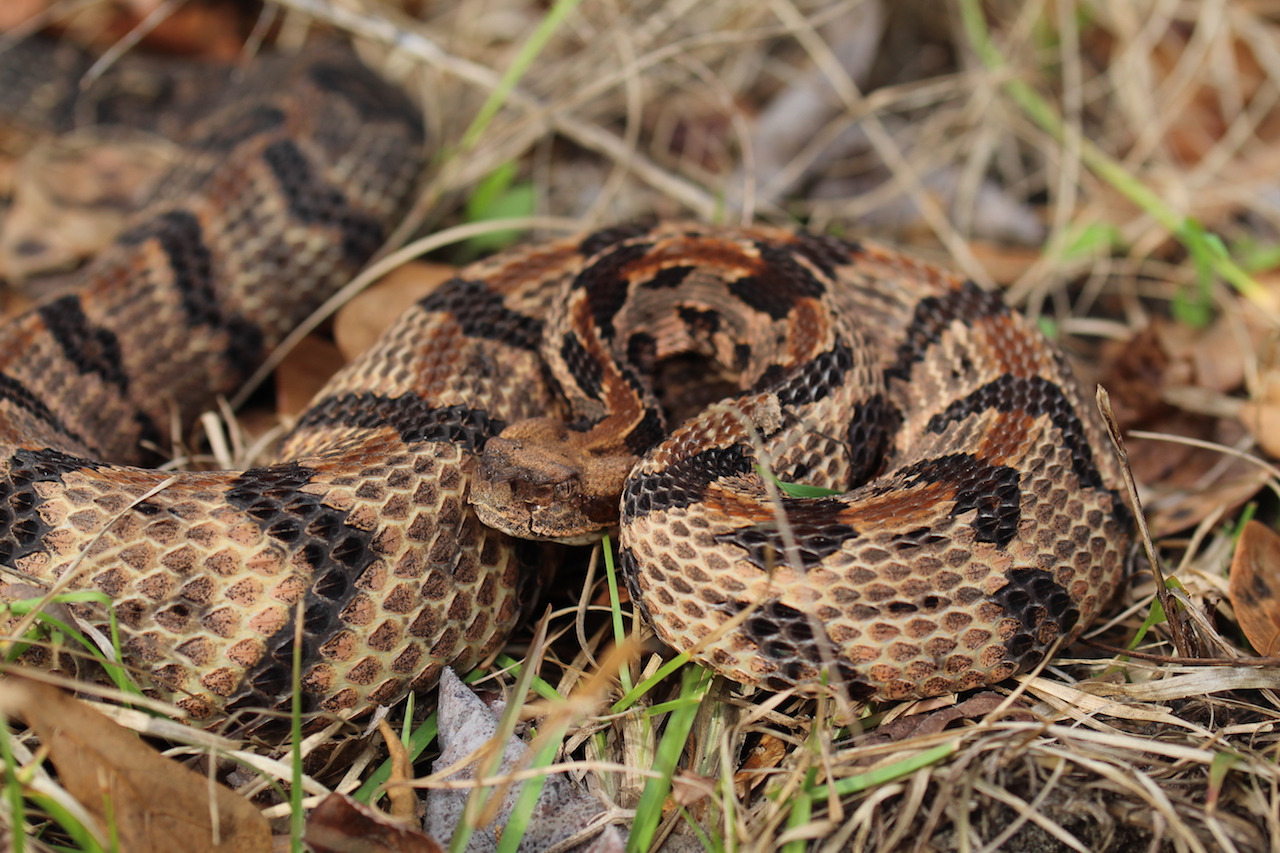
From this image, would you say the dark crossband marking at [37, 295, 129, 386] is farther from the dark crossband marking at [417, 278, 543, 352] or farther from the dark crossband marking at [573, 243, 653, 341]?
the dark crossband marking at [573, 243, 653, 341]

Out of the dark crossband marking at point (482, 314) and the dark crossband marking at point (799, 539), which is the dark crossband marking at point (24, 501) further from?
the dark crossband marking at point (799, 539)

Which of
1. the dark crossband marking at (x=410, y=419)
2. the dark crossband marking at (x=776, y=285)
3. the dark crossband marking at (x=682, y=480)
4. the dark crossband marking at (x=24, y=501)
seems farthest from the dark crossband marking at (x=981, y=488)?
the dark crossband marking at (x=24, y=501)

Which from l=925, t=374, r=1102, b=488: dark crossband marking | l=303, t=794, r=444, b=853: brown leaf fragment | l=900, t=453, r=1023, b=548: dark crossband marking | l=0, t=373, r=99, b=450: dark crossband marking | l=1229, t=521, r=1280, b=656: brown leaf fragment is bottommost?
l=1229, t=521, r=1280, b=656: brown leaf fragment

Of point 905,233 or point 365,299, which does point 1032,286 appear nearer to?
point 905,233

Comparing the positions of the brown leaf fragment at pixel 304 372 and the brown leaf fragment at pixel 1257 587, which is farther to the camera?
the brown leaf fragment at pixel 304 372

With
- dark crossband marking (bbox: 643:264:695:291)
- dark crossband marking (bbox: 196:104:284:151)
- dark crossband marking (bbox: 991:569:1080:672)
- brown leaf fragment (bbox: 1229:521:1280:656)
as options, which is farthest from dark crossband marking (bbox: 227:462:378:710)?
brown leaf fragment (bbox: 1229:521:1280:656)

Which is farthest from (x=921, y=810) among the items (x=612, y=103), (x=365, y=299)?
(x=612, y=103)

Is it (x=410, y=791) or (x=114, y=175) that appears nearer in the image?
(x=410, y=791)
